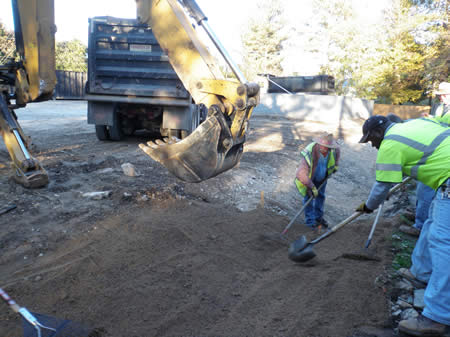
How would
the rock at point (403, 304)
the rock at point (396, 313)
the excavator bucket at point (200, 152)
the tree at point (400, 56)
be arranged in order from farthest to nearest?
the tree at point (400, 56)
the excavator bucket at point (200, 152)
the rock at point (403, 304)
the rock at point (396, 313)

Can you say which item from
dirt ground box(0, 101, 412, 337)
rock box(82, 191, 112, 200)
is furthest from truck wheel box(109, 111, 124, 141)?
rock box(82, 191, 112, 200)

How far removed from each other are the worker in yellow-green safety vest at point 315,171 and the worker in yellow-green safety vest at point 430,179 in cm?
190

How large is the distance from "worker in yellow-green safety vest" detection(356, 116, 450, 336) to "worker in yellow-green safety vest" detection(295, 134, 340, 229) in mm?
1900

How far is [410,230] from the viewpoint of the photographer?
5.01 m

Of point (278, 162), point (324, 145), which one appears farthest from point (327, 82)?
point (324, 145)

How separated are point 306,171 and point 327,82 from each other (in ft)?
56.1

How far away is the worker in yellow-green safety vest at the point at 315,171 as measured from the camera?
5133 millimetres

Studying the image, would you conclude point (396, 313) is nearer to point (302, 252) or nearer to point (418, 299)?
point (418, 299)

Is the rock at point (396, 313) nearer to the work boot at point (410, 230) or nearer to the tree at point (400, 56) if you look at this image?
the work boot at point (410, 230)

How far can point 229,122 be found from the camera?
3818 millimetres

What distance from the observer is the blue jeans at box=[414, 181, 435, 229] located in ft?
14.9

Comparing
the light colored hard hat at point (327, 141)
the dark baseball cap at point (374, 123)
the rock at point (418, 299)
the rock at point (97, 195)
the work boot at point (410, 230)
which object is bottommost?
the work boot at point (410, 230)

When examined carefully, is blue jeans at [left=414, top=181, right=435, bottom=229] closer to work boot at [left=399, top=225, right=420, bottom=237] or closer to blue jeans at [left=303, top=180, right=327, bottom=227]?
work boot at [left=399, top=225, right=420, bottom=237]

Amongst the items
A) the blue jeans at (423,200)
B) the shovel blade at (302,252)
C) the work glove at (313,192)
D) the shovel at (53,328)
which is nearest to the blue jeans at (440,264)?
the shovel blade at (302,252)
